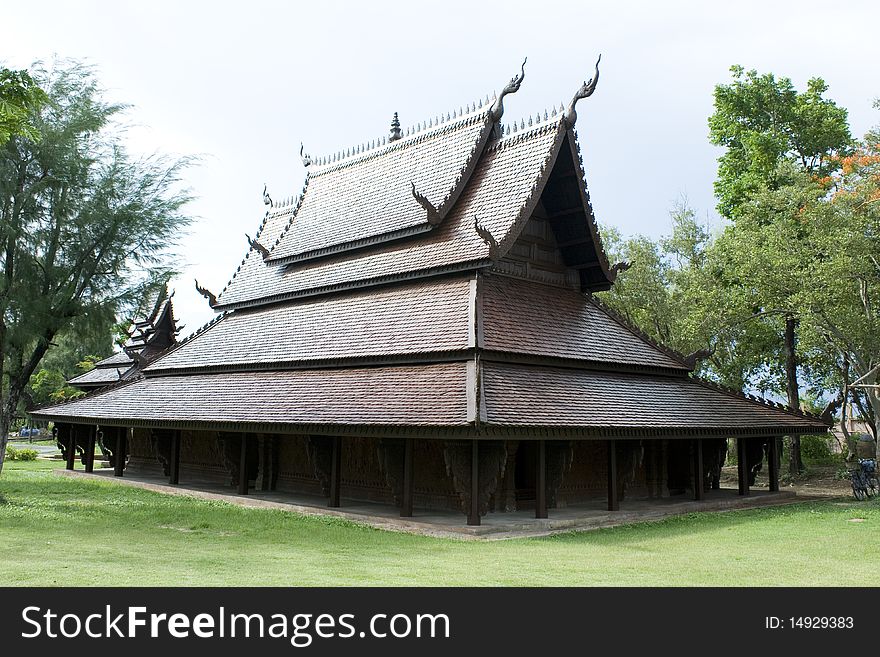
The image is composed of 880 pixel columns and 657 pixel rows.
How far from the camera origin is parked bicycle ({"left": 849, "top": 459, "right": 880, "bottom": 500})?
18703 mm

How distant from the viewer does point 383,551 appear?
1065 cm

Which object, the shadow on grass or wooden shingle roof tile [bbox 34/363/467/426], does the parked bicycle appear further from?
wooden shingle roof tile [bbox 34/363/467/426]

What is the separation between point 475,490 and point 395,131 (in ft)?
40.5

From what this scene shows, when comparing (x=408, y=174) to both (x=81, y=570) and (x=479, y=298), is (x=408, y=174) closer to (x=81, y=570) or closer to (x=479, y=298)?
(x=479, y=298)

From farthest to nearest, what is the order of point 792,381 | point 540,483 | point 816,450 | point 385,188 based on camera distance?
point 816,450 < point 792,381 < point 385,188 < point 540,483

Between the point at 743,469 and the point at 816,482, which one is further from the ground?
the point at 743,469

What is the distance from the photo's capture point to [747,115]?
30438 mm

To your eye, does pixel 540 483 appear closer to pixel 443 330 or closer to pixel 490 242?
pixel 443 330

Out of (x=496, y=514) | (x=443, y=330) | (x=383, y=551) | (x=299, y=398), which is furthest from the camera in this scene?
(x=299, y=398)

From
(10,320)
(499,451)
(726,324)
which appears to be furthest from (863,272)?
(10,320)

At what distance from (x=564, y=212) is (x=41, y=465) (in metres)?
23.9

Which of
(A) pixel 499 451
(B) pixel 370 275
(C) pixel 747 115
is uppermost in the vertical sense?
(C) pixel 747 115

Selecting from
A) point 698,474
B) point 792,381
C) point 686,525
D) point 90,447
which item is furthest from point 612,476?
point 90,447
